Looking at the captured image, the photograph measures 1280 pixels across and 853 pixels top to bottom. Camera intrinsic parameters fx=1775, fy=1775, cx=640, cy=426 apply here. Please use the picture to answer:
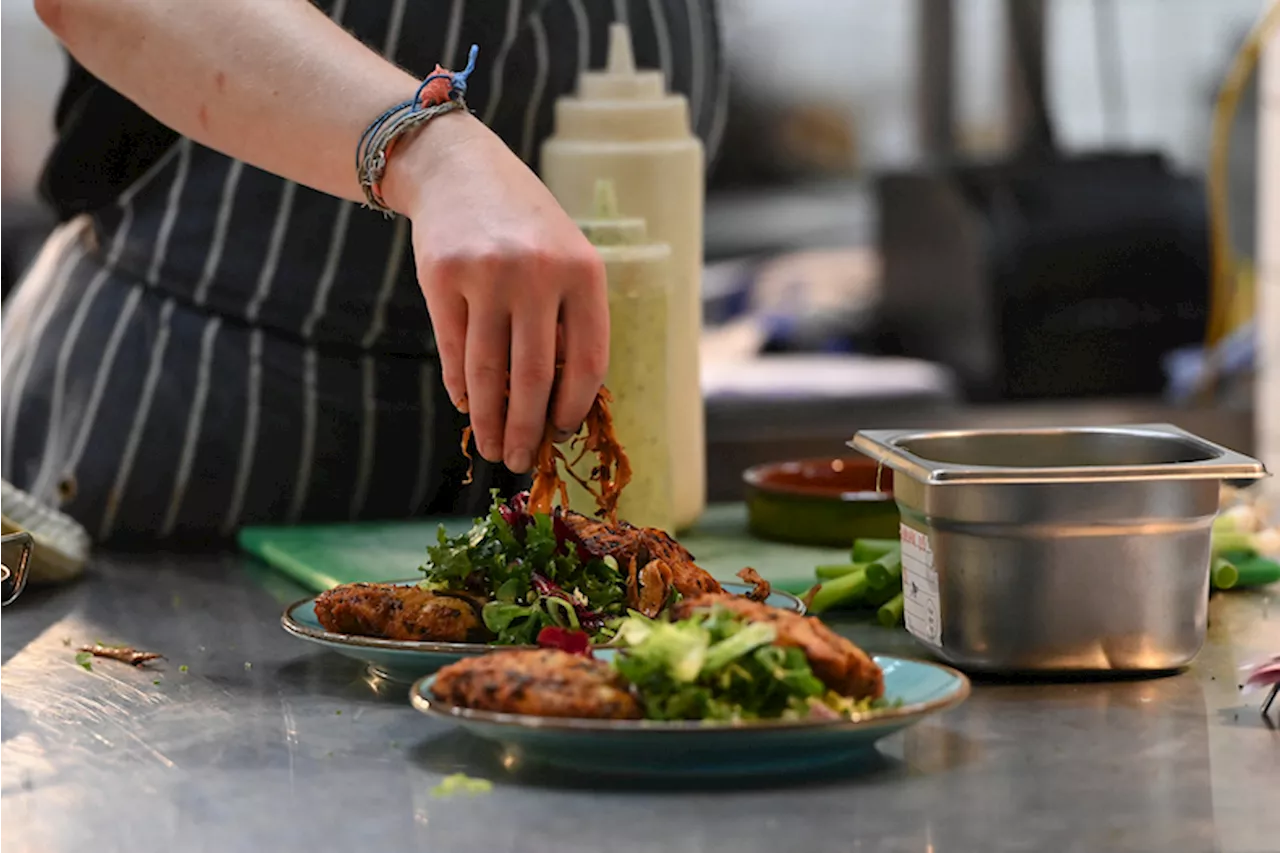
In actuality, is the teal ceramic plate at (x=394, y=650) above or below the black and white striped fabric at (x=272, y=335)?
below

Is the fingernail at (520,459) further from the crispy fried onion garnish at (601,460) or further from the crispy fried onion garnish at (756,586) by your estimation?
the crispy fried onion garnish at (756,586)

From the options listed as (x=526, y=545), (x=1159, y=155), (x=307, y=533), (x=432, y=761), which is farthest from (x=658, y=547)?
(x=1159, y=155)

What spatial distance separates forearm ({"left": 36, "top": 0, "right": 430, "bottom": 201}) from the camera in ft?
4.48

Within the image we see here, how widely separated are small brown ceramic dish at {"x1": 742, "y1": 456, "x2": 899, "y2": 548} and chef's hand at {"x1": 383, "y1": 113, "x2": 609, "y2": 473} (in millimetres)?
505

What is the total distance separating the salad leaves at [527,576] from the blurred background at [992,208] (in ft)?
6.69

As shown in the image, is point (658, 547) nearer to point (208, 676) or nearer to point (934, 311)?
point (208, 676)

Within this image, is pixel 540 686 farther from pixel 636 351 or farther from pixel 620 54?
pixel 620 54

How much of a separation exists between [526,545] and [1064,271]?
2.37m

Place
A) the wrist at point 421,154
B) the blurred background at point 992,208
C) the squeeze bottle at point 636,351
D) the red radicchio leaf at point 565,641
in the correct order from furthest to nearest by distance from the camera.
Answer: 1. the blurred background at point 992,208
2. the squeeze bottle at point 636,351
3. the wrist at point 421,154
4. the red radicchio leaf at point 565,641

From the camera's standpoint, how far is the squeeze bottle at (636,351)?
155cm

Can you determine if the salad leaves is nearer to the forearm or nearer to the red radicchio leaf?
the red radicchio leaf

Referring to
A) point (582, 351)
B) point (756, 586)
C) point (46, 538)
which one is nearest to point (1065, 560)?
point (756, 586)

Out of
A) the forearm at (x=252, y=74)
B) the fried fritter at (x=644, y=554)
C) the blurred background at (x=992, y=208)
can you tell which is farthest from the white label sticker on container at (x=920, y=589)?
the blurred background at (x=992, y=208)

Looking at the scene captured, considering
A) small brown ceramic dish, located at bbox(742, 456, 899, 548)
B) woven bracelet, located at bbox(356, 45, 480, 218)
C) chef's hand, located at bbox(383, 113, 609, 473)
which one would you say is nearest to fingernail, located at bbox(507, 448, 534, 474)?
chef's hand, located at bbox(383, 113, 609, 473)
